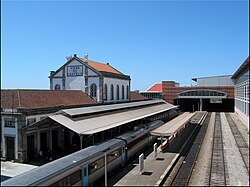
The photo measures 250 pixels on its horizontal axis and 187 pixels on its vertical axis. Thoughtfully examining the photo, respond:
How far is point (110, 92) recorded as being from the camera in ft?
142

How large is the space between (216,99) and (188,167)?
60302 mm

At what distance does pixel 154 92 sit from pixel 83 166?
68.3 m

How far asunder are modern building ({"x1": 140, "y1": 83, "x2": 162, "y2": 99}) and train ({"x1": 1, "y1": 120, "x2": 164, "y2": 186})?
187 ft

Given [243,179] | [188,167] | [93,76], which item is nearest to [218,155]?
[188,167]

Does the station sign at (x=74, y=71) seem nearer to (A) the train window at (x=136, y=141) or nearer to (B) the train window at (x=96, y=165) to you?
(A) the train window at (x=136, y=141)

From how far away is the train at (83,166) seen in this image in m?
11.4

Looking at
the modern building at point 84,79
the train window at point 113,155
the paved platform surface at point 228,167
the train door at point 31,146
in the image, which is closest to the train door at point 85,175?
the train window at point 113,155

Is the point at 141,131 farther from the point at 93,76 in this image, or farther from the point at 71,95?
the point at 93,76

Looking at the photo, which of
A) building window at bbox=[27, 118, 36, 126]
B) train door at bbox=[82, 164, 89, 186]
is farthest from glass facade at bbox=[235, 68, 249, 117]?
building window at bbox=[27, 118, 36, 126]

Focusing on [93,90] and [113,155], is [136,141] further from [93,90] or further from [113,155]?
[93,90]

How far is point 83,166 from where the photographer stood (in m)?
14.8

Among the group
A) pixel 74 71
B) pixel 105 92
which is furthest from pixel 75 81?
pixel 105 92

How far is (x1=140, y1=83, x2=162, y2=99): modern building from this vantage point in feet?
266

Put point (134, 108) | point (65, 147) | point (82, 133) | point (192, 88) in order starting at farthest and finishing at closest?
point (192, 88) → point (134, 108) → point (65, 147) → point (82, 133)
